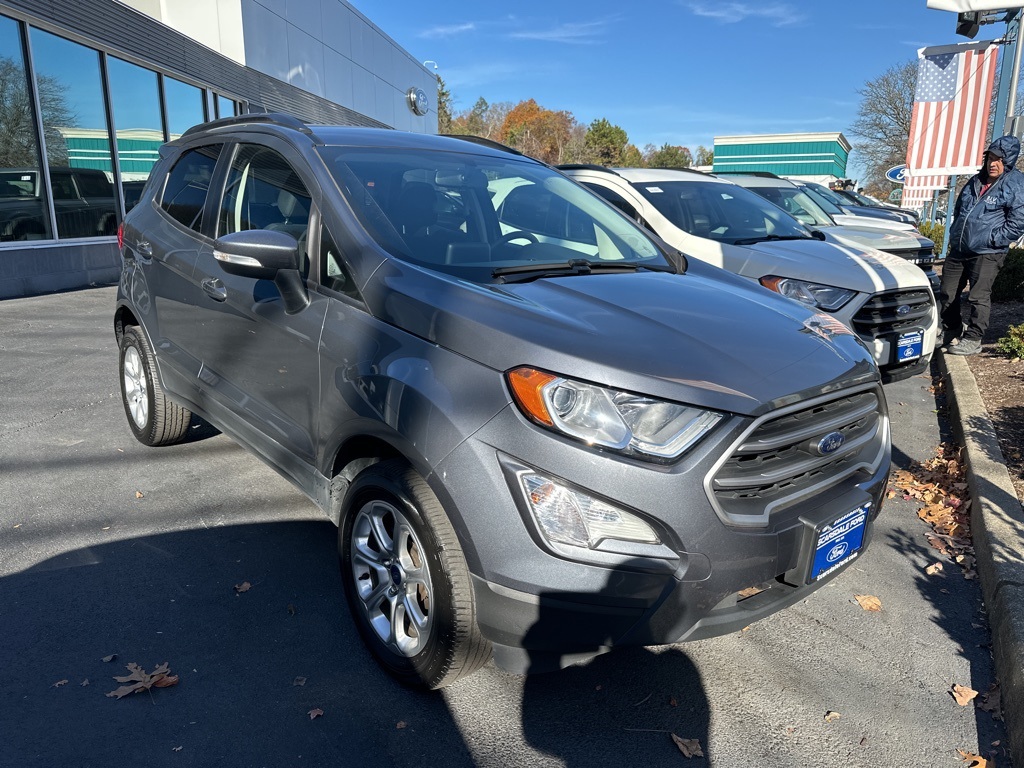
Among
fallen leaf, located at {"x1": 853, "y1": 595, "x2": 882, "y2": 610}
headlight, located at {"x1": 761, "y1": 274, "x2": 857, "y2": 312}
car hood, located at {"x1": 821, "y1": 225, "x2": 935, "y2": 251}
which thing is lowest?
fallen leaf, located at {"x1": 853, "y1": 595, "x2": 882, "y2": 610}

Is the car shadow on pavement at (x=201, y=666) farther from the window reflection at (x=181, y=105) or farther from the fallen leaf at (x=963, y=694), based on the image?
the window reflection at (x=181, y=105)

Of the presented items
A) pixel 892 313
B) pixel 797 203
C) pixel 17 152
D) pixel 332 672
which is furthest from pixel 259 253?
pixel 17 152

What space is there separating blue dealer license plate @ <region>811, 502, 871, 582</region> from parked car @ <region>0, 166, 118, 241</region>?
11.3m

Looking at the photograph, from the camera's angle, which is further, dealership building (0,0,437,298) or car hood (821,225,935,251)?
dealership building (0,0,437,298)

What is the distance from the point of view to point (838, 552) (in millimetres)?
2443

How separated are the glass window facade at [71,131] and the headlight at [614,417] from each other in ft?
35.3

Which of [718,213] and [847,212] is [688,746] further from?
[847,212]

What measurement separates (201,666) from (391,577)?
796mm

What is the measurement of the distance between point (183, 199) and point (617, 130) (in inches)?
3715

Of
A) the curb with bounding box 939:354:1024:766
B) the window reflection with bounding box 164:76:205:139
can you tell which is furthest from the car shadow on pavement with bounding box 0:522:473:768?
the window reflection with bounding box 164:76:205:139

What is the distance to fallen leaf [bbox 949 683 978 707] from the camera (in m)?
2.65

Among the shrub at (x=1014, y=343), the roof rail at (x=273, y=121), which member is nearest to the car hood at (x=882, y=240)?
the shrub at (x=1014, y=343)

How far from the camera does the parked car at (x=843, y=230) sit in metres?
8.46

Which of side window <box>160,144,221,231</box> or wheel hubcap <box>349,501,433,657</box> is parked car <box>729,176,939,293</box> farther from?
wheel hubcap <box>349,501,433,657</box>
